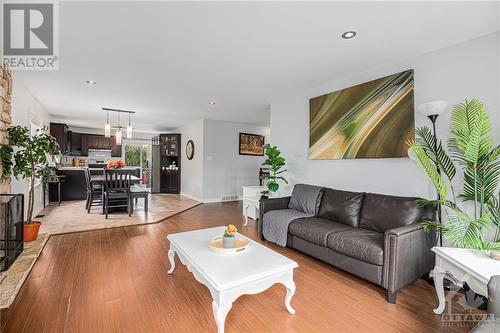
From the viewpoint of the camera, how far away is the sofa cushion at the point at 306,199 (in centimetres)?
333

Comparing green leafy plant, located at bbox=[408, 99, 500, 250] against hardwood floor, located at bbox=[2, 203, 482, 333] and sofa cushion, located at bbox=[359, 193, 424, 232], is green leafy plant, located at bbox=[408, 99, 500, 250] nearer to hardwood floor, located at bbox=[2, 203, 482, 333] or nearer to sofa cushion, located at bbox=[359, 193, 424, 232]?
sofa cushion, located at bbox=[359, 193, 424, 232]

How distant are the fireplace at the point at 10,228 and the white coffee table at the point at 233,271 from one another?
1.86m

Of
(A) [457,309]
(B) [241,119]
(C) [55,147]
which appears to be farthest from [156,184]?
(A) [457,309]

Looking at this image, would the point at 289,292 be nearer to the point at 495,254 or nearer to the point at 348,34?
the point at 495,254

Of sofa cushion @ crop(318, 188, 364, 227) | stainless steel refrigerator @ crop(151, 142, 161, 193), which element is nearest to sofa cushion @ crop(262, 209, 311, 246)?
sofa cushion @ crop(318, 188, 364, 227)

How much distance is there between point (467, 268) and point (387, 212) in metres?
1.01

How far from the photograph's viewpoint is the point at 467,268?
157cm

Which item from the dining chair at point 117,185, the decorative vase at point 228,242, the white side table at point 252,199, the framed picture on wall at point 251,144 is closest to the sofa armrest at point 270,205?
the white side table at point 252,199

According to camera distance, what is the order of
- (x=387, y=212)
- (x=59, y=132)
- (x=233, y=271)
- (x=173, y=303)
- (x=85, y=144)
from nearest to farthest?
(x=233, y=271)
(x=173, y=303)
(x=387, y=212)
(x=59, y=132)
(x=85, y=144)

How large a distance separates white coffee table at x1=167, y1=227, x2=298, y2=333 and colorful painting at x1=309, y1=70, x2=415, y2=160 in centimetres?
201

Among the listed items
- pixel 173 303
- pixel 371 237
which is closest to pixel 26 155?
pixel 173 303

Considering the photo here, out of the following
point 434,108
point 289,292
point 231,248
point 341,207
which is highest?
point 434,108

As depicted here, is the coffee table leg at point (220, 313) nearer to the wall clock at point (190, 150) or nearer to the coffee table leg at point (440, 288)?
the coffee table leg at point (440, 288)

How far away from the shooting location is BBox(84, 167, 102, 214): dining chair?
5.10 metres
